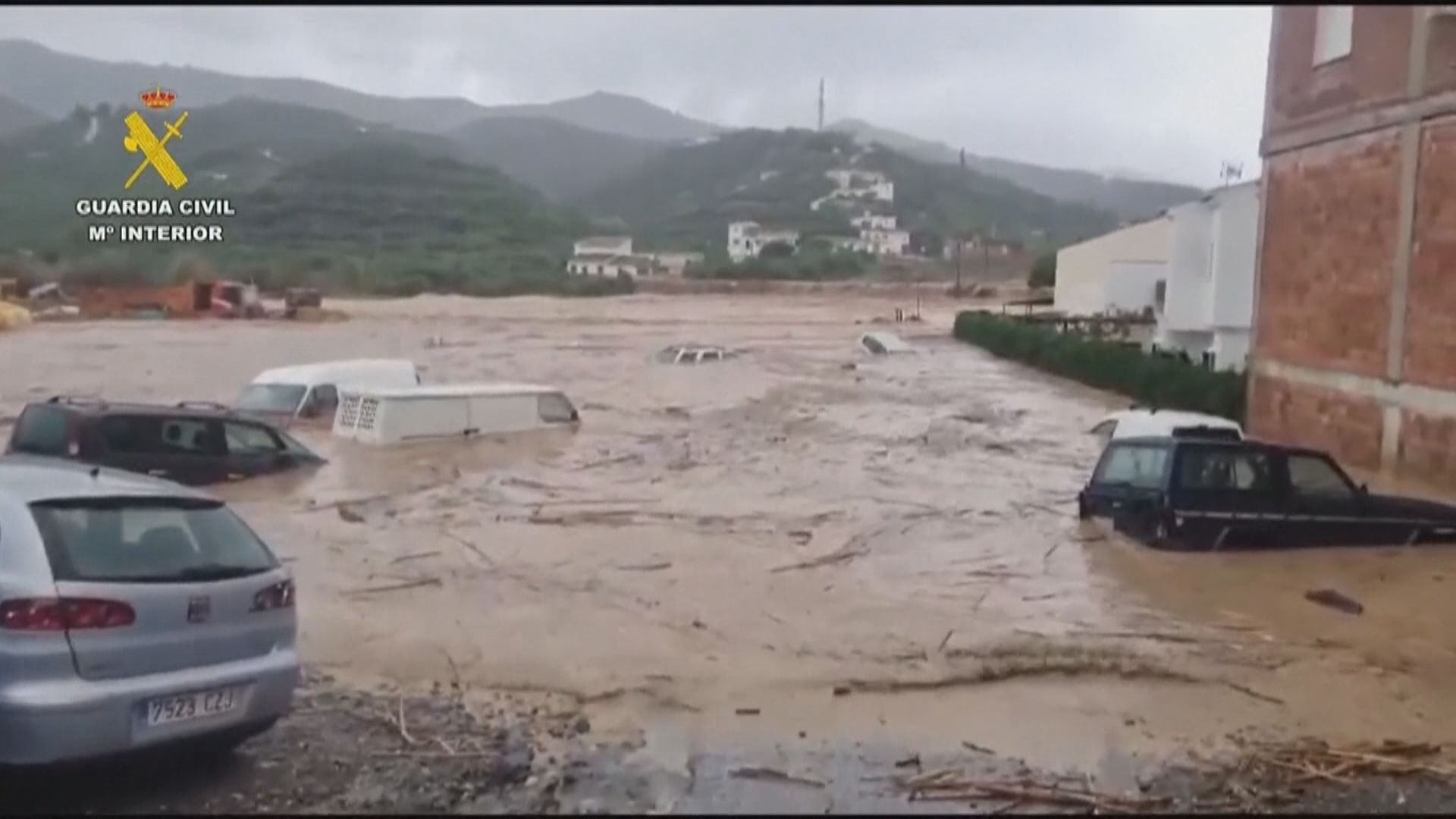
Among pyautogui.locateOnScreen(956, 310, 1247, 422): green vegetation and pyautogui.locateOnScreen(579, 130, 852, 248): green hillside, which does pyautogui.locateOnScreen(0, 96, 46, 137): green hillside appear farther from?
pyautogui.locateOnScreen(579, 130, 852, 248): green hillside

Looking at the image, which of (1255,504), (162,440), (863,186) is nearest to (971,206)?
(863,186)

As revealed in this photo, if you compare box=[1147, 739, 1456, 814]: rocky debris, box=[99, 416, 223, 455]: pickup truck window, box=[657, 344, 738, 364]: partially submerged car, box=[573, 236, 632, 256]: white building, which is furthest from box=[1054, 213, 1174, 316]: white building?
box=[1147, 739, 1456, 814]: rocky debris

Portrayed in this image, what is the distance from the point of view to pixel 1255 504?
51.0 feet

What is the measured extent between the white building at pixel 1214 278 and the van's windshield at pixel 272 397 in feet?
61.6

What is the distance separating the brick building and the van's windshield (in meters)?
16.5

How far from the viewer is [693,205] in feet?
382

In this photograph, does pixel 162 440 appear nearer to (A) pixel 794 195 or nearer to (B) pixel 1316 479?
(B) pixel 1316 479

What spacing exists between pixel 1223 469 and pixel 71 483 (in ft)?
38.7

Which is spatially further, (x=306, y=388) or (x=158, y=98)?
(x=306, y=388)

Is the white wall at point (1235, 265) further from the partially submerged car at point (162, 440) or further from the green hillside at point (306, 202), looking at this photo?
the partially submerged car at point (162, 440)

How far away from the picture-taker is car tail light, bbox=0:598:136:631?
237 inches

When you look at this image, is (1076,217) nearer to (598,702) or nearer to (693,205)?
(693,205)

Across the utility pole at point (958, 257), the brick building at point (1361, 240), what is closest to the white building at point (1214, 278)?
the brick building at point (1361, 240)

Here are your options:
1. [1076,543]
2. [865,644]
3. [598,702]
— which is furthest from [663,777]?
[1076,543]
